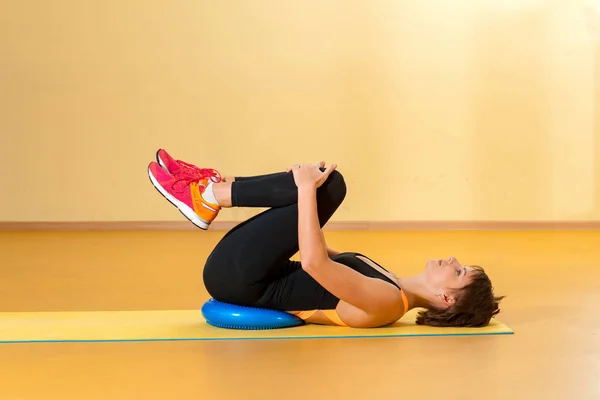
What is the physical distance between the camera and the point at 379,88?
6.53 metres

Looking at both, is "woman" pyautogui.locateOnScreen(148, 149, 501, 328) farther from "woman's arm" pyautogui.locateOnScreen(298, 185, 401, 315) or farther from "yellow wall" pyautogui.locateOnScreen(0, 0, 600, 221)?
"yellow wall" pyautogui.locateOnScreen(0, 0, 600, 221)

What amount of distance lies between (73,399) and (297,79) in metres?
4.75

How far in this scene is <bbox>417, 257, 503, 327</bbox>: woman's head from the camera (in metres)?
2.73

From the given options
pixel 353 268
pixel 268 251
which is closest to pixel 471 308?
pixel 353 268

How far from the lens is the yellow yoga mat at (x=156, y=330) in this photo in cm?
273

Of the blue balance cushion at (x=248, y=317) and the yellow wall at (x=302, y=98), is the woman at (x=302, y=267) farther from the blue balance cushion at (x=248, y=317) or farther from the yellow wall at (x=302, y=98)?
the yellow wall at (x=302, y=98)

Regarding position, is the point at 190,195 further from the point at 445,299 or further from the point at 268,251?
the point at 445,299

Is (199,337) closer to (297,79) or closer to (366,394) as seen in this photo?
(366,394)

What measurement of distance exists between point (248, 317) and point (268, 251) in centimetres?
28

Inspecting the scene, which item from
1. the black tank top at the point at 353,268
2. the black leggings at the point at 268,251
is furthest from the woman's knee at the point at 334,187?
the black tank top at the point at 353,268

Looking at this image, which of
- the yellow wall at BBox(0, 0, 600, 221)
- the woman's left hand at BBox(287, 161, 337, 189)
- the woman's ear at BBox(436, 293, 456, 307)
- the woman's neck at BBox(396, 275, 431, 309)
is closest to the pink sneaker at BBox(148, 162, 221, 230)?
the woman's left hand at BBox(287, 161, 337, 189)

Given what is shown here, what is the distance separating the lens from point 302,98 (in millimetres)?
6539

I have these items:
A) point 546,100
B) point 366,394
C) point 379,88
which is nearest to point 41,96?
point 379,88

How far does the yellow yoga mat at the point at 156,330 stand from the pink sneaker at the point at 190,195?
42cm
